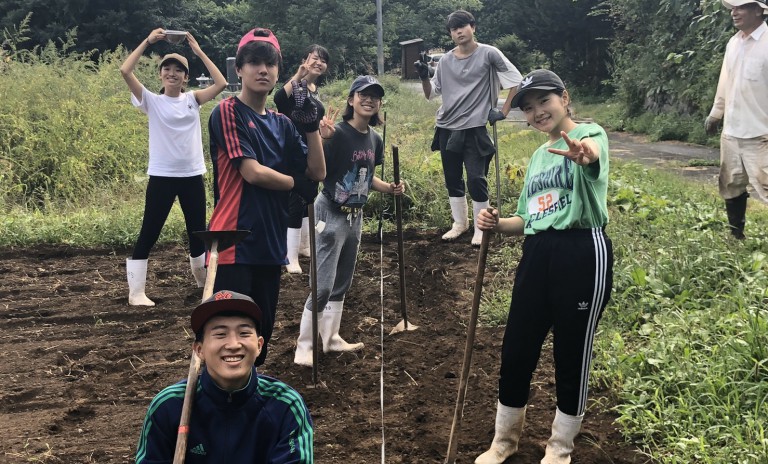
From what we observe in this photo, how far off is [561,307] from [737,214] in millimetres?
3646

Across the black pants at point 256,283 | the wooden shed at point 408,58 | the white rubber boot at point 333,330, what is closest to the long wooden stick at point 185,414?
the black pants at point 256,283

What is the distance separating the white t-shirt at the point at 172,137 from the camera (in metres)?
5.53

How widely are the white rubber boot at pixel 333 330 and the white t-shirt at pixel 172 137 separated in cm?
169

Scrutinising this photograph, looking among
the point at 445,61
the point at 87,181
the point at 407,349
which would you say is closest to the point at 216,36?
the point at 87,181

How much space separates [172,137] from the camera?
5.58m

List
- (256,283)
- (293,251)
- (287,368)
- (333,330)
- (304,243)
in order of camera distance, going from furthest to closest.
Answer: (304,243)
(293,251)
(333,330)
(287,368)
(256,283)

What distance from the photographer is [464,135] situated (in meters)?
7.11

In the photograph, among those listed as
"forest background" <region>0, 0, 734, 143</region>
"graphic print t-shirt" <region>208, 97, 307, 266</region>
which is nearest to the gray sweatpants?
"graphic print t-shirt" <region>208, 97, 307, 266</region>

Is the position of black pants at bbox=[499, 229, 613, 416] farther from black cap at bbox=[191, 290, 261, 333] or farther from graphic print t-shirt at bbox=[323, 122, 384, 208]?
graphic print t-shirt at bbox=[323, 122, 384, 208]

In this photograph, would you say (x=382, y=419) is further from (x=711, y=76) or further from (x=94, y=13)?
(x=94, y=13)

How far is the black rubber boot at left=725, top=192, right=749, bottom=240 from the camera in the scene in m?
6.01

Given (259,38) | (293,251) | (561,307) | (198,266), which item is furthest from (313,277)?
A: (293,251)

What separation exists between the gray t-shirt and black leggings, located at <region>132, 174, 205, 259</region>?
267cm

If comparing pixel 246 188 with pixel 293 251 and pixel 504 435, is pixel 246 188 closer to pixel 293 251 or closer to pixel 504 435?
pixel 504 435
